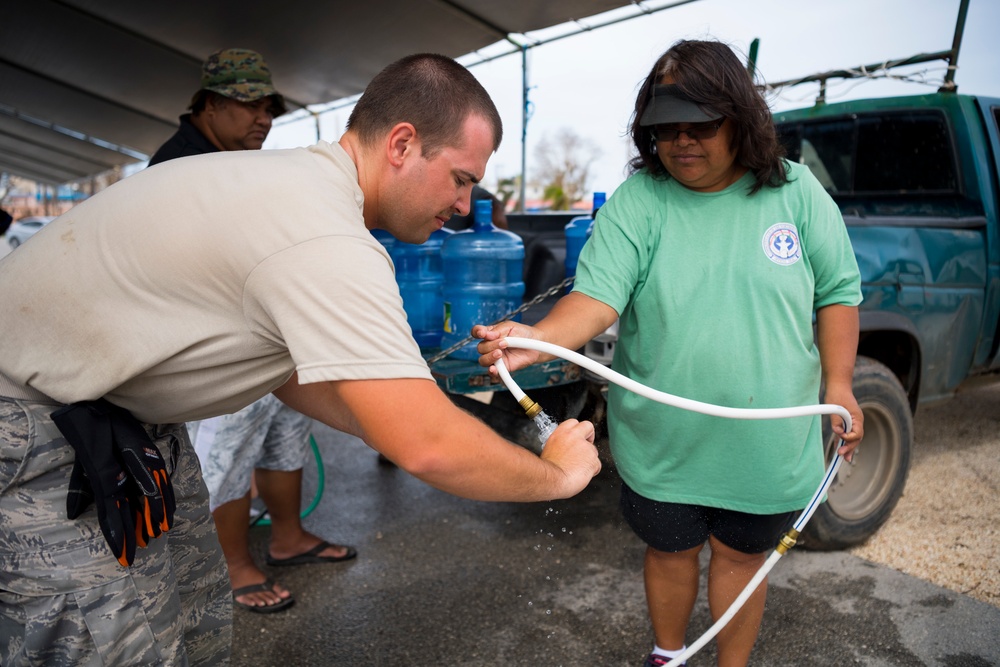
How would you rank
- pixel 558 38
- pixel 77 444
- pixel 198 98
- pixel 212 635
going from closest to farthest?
pixel 77 444 < pixel 212 635 < pixel 198 98 < pixel 558 38

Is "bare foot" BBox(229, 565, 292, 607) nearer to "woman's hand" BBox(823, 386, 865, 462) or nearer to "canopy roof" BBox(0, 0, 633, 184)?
"woman's hand" BBox(823, 386, 865, 462)

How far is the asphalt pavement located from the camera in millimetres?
3002

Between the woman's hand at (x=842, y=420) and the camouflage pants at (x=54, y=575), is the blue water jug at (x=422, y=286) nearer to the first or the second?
the woman's hand at (x=842, y=420)

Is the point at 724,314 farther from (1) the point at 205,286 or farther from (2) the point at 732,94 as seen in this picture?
(1) the point at 205,286

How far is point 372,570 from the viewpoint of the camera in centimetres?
378

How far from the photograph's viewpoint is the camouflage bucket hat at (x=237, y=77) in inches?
141

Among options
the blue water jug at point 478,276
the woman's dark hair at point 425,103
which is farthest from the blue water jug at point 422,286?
the woman's dark hair at point 425,103

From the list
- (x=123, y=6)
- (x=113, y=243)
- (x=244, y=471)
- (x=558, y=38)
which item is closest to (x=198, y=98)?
(x=244, y=471)

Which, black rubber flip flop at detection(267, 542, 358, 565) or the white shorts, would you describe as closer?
the white shorts

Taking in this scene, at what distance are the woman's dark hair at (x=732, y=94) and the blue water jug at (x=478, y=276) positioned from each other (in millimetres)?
1467

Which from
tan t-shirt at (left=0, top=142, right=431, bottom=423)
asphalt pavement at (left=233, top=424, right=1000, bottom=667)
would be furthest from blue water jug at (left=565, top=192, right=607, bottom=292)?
tan t-shirt at (left=0, top=142, right=431, bottom=423)

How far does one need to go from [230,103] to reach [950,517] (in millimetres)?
4421

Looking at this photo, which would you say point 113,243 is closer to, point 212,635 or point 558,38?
point 212,635

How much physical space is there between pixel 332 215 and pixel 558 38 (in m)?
5.36
